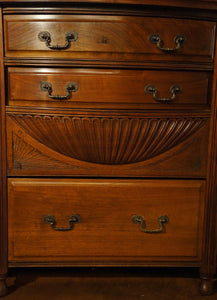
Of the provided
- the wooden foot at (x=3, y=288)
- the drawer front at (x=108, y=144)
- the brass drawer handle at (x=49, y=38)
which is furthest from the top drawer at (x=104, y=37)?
the wooden foot at (x=3, y=288)

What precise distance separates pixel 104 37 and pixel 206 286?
808 mm

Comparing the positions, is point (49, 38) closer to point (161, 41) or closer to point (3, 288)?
point (161, 41)

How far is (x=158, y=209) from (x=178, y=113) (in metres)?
0.29

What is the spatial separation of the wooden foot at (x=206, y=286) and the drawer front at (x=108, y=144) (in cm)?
34

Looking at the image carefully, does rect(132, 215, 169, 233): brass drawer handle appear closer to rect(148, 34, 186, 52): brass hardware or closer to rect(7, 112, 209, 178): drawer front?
rect(7, 112, 209, 178): drawer front

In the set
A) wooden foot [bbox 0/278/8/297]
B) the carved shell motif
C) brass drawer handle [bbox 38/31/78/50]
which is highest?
brass drawer handle [bbox 38/31/78/50]

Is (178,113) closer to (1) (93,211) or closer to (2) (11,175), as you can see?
(1) (93,211)

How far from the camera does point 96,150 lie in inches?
34.9

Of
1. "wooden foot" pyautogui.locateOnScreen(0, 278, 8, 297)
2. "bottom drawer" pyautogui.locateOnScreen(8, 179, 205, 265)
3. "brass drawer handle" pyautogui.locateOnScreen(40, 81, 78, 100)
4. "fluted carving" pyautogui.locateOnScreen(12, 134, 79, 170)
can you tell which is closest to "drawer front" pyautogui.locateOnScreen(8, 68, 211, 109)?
"brass drawer handle" pyautogui.locateOnScreen(40, 81, 78, 100)

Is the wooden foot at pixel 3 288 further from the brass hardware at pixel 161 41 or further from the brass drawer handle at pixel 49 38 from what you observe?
the brass hardware at pixel 161 41

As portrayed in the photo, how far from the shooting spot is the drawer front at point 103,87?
0.85m

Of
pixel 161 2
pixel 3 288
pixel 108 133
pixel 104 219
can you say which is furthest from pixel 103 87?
pixel 3 288

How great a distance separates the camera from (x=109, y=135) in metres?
0.88

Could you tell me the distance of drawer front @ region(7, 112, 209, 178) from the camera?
87cm
